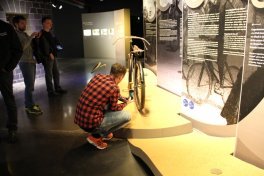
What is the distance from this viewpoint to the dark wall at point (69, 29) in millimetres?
14344

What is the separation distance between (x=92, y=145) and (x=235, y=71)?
76.0 inches

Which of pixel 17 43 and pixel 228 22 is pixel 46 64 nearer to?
pixel 17 43

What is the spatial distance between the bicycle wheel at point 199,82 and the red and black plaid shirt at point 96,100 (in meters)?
1.02

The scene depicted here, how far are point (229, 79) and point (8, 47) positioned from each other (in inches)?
108

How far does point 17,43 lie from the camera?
3502 mm

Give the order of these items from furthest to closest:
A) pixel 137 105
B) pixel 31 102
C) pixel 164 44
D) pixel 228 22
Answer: pixel 164 44 < pixel 31 102 < pixel 137 105 < pixel 228 22

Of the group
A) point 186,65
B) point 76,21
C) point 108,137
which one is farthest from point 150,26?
point 76,21

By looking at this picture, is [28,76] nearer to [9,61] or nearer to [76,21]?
[9,61]

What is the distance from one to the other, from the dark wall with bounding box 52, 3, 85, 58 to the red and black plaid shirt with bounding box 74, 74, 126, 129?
12069 millimetres

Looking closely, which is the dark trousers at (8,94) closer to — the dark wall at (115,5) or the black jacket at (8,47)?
the black jacket at (8,47)

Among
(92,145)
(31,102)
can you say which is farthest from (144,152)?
(31,102)

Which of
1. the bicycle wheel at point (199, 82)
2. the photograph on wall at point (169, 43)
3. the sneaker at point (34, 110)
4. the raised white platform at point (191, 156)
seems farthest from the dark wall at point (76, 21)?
the raised white platform at point (191, 156)

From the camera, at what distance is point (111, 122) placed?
10.7ft

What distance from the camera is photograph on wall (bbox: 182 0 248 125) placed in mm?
2752
